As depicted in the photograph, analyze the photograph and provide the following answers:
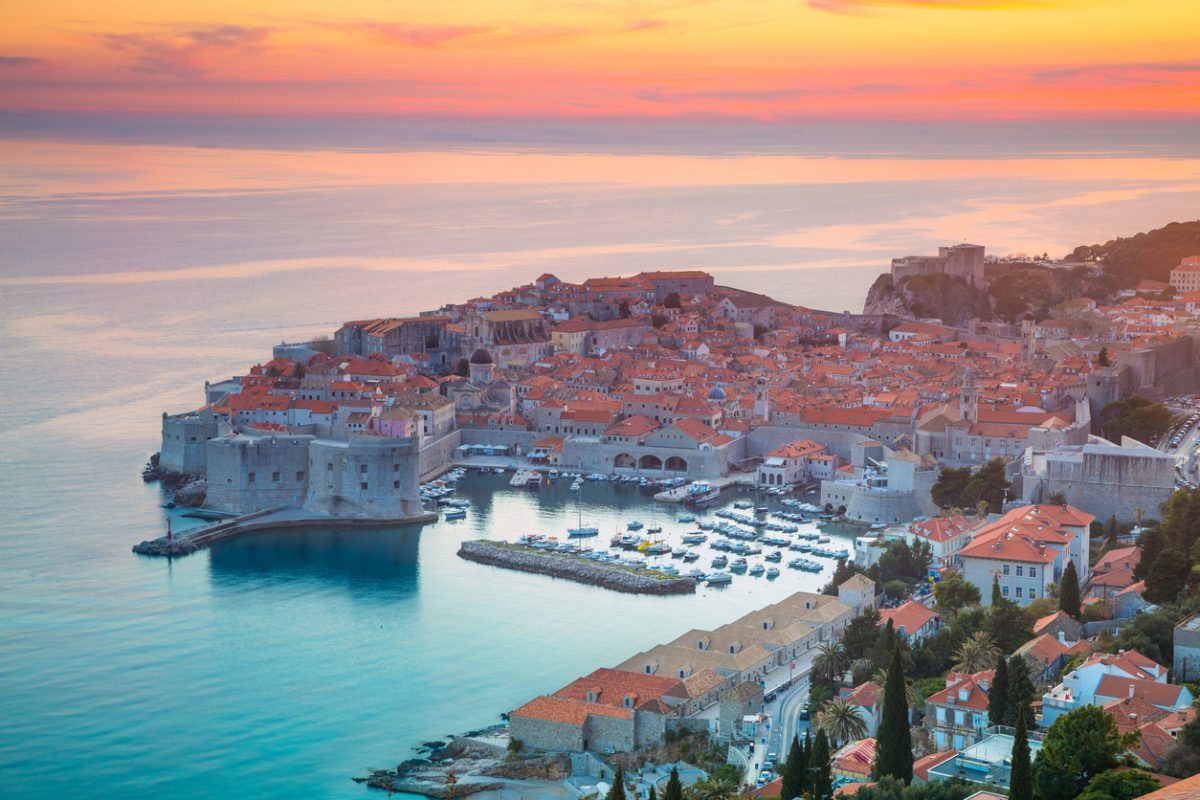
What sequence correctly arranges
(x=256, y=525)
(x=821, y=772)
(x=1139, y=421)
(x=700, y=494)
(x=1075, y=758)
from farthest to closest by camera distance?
(x=700, y=494) → (x=1139, y=421) → (x=256, y=525) → (x=821, y=772) → (x=1075, y=758)

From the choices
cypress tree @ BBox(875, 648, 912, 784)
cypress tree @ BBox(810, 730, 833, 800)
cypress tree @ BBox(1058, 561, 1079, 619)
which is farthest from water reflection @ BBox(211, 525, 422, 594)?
cypress tree @ BBox(875, 648, 912, 784)

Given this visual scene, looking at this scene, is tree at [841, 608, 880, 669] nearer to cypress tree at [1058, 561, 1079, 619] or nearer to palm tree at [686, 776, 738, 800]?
cypress tree at [1058, 561, 1079, 619]

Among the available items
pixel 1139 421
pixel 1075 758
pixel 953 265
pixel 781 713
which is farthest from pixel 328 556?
pixel 953 265

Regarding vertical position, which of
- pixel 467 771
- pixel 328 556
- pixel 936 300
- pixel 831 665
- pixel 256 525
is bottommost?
pixel 467 771

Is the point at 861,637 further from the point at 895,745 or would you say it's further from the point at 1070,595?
the point at 895,745

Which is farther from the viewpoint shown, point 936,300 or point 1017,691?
point 936,300

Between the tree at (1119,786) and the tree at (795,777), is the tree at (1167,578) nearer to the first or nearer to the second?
the tree at (795,777)
